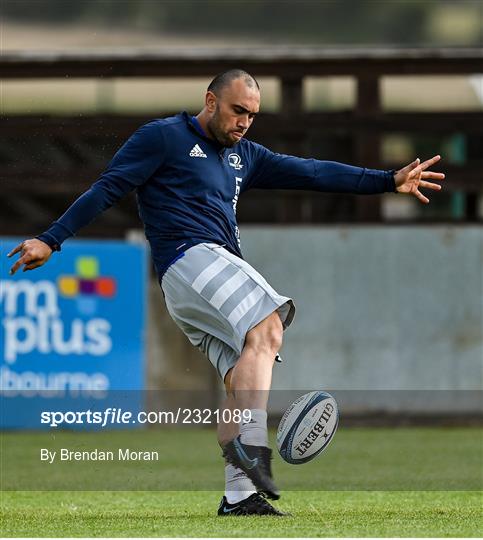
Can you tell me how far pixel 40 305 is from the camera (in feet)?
40.8

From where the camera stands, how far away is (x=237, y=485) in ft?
19.6

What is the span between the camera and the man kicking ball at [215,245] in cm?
597

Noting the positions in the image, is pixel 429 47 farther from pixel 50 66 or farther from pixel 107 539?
pixel 107 539

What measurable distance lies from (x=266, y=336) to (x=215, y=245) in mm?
443

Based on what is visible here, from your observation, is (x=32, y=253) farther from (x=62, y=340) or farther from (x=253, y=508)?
(x=62, y=340)

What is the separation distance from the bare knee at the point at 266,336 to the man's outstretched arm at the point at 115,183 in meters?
0.77

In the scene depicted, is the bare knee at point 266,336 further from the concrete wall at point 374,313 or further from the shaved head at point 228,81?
the concrete wall at point 374,313

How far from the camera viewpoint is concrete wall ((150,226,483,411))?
13078 mm

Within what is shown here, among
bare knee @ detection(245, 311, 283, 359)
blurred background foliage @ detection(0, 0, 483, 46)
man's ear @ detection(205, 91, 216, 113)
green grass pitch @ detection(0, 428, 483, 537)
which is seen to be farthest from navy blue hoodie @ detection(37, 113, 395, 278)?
blurred background foliage @ detection(0, 0, 483, 46)

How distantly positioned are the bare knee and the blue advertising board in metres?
6.40

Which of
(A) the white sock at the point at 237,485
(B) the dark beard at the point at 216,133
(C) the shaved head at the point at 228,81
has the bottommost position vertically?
(A) the white sock at the point at 237,485

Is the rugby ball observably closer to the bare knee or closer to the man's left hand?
the bare knee

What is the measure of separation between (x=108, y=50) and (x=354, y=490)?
755 cm

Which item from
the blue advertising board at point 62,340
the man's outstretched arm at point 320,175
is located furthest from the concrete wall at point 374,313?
the man's outstretched arm at point 320,175
